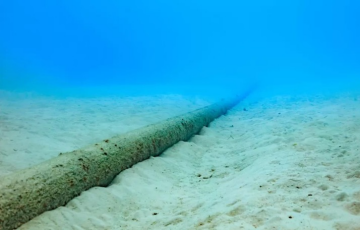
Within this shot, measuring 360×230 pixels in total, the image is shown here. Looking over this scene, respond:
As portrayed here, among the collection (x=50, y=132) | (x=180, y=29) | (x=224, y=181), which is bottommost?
(x=224, y=181)

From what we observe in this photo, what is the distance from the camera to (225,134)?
285 inches

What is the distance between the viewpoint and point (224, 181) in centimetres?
383

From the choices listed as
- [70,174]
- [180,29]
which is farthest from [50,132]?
[180,29]

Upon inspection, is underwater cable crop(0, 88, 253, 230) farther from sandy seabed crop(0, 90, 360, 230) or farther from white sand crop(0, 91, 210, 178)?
white sand crop(0, 91, 210, 178)

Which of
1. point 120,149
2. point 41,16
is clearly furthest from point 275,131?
point 41,16

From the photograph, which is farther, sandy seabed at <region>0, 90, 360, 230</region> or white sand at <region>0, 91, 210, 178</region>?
white sand at <region>0, 91, 210, 178</region>

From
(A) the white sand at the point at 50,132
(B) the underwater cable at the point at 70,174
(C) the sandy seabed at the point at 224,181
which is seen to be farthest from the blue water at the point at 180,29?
(B) the underwater cable at the point at 70,174

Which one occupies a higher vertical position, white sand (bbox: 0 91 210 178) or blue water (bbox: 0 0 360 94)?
blue water (bbox: 0 0 360 94)

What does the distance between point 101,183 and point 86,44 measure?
121 meters

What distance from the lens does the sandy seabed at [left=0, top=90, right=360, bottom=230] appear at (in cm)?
247

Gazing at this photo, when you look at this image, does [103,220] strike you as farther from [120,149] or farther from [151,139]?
[151,139]

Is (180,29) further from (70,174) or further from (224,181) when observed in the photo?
(70,174)

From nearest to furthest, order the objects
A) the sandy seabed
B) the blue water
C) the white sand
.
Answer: the sandy seabed < the white sand < the blue water

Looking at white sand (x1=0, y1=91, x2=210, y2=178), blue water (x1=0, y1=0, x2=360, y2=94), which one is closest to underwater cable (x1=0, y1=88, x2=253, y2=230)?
white sand (x1=0, y1=91, x2=210, y2=178)
